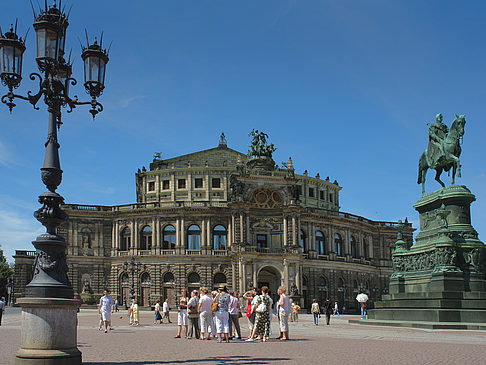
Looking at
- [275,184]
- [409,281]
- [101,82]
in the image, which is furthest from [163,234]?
[101,82]

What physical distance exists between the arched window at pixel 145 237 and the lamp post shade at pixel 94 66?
54.3 m

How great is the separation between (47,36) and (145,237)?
183 feet

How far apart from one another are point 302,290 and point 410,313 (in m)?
41.9

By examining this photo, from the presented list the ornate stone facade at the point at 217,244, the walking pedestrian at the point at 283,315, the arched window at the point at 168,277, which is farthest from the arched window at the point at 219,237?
the walking pedestrian at the point at 283,315

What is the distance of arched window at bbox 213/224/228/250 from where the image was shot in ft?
215

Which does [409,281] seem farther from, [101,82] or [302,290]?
[302,290]

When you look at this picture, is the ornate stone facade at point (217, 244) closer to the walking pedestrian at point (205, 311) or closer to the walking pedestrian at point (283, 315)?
the walking pedestrian at point (205, 311)

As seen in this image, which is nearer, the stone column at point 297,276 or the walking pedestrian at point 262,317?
the walking pedestrian at point 262,317

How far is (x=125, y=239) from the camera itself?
220 feet

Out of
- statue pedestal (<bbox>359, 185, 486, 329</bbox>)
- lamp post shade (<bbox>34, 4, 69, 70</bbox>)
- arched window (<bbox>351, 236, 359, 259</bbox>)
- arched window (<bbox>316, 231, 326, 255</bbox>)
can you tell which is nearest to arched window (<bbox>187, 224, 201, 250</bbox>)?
arched window (<bbox>316, 231, 326, 255</bbox>)

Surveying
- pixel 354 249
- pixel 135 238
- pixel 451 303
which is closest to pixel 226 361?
pixel 451 303

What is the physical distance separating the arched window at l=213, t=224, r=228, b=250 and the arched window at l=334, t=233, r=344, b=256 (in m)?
14.6

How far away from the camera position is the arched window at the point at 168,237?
215 feet

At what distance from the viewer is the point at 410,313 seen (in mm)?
23391
